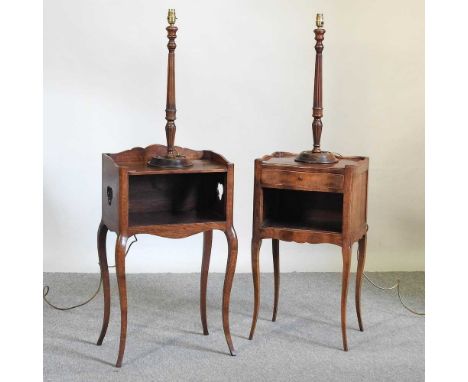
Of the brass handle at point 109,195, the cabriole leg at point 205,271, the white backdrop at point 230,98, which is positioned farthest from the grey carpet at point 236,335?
the brass handle at point 109,195

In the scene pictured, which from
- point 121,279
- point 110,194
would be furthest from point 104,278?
point 110,194

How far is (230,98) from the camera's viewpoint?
4.01 m

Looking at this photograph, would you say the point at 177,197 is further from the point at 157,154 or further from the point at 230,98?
the point at 230,98

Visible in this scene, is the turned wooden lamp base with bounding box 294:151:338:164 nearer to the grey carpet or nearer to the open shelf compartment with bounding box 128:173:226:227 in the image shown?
the open shelf compartment with bounding box 128:173:226:227

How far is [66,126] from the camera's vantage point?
12.8 feet

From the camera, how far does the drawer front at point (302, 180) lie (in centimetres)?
274

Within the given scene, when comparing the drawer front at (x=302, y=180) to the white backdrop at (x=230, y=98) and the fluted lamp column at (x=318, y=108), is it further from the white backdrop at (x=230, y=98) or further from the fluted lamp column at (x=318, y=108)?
the white backdrop at (x=230, y=98)

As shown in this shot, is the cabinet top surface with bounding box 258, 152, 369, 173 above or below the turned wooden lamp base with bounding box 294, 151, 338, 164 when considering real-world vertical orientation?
below

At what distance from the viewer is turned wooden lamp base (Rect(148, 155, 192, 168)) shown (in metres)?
2.70

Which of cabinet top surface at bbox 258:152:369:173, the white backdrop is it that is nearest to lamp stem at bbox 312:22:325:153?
cabinet top surface at bbox 258:152:369:173

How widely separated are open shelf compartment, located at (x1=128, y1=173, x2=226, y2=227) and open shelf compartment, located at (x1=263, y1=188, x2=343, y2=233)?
242 mm

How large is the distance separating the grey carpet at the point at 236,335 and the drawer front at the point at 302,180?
26.7 inches

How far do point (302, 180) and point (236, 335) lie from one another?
769 mm
